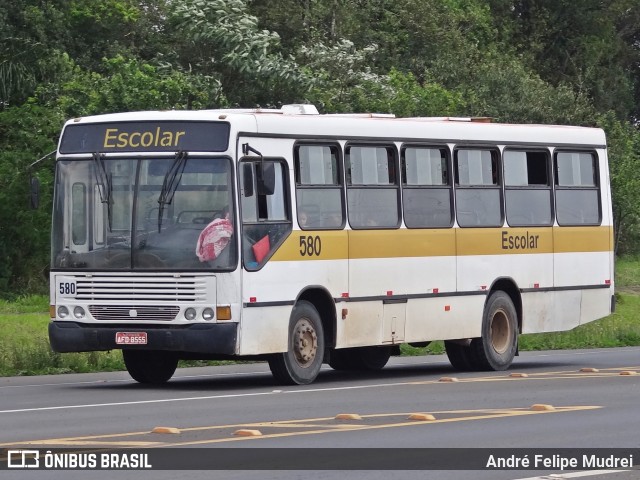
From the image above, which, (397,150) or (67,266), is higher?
(397,150)

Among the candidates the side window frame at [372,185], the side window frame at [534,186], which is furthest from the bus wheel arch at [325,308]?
the side window frame at [534,186]

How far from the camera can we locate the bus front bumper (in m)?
18.7

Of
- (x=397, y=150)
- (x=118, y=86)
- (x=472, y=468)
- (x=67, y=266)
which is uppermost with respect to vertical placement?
(x=118, y=86)

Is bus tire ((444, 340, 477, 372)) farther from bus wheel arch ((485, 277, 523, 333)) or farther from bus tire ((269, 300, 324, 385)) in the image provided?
bus tire ((269, 300, 324, 385))

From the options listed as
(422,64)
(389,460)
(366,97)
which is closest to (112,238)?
(389,460)

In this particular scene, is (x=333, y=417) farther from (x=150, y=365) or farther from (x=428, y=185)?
(x=428, y=185)

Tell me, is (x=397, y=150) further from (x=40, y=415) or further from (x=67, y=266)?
(x=40, y=415)

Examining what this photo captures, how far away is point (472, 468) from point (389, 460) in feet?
2.18

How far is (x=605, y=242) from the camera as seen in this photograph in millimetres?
25297

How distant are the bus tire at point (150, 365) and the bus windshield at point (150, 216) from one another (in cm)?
153

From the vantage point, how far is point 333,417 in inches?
597

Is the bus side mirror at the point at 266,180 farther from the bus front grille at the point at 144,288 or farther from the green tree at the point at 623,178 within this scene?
the green tree at the point at 623,178

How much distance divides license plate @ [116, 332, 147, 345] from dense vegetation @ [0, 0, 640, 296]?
61.9ft

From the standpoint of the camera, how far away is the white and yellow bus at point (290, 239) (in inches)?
745
